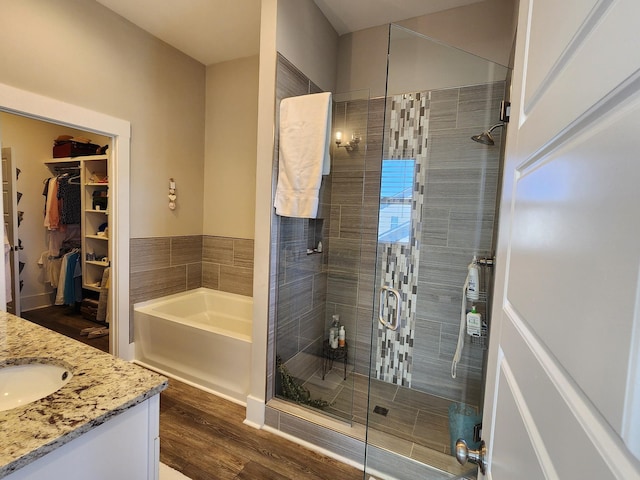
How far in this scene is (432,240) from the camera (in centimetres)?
212

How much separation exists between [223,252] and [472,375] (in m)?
2.56

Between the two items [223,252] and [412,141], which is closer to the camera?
[412,141]

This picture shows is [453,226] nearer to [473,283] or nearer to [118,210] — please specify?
[473,283]

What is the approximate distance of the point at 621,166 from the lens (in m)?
0.29

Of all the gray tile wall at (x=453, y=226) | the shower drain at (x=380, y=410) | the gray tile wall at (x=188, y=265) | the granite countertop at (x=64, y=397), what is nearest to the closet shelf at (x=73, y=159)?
the gray tile wall at (x=188, y=265)

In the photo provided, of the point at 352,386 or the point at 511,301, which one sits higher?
the point at 511,301

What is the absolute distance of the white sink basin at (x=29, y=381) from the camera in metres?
1.00

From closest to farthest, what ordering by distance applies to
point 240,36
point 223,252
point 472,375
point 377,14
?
point 472,375
point 377,14
point 240,36
point 223,252

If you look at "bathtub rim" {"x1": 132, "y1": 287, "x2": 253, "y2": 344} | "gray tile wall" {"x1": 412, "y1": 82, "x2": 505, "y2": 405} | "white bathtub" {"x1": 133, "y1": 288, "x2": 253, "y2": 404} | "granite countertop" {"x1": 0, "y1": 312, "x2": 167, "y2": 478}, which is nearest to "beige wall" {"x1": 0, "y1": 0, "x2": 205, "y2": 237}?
"bathtub rim" {"x1": 132, "y1": 287, "x2": 253, "y2": 344}

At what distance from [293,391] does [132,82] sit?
289 centimetres

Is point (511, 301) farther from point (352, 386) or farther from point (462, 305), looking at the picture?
point (352, 386)

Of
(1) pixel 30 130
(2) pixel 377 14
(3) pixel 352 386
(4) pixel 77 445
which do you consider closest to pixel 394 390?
(3) pixel 352 386

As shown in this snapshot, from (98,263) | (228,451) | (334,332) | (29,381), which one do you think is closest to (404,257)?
(334,332)

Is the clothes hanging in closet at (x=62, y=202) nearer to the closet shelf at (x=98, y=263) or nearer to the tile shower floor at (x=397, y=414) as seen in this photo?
the closet shelf at (x=98, y=263)
